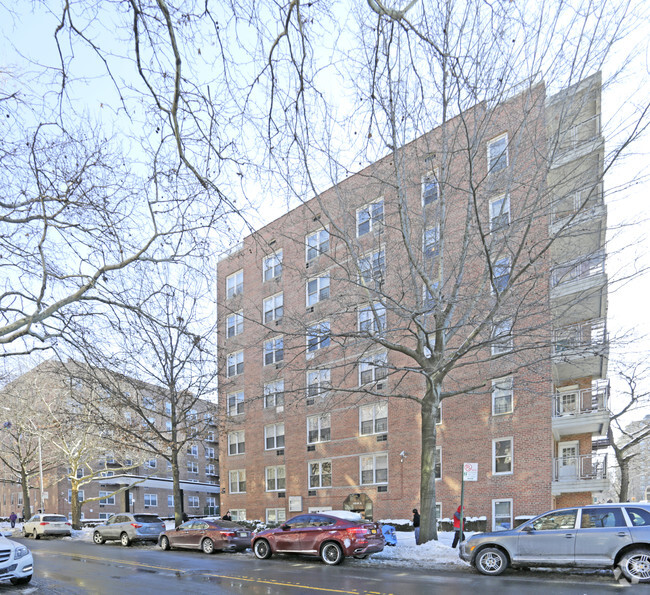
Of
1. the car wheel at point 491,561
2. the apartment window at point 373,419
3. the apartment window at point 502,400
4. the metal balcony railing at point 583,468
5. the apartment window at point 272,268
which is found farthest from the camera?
the apartment window at point 272,268

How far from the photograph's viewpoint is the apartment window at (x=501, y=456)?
2359 cm

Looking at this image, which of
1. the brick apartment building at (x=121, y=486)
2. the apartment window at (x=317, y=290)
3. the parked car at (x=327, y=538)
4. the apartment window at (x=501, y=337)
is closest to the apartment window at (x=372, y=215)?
the apartment window at (x=317, y=290)

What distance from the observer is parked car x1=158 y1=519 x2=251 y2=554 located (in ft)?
64.1

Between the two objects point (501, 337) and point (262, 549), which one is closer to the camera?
point (501, 337)

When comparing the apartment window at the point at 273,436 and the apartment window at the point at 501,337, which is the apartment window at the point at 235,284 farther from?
the apartment window at the point at 501,337

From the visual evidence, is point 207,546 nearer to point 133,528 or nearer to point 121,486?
point 133,528

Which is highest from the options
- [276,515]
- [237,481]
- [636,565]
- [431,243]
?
[431,243]

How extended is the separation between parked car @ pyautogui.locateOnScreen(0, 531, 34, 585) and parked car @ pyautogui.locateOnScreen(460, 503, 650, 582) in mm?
9429

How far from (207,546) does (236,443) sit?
1800 cm

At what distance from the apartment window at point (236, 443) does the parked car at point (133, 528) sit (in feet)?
39.4

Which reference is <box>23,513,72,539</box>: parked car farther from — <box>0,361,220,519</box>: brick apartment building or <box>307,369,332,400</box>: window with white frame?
<box>307,369,332,400</box>: window with white frame

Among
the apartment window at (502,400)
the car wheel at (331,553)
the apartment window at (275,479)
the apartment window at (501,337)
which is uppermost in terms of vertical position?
the apartment window at (501,337)

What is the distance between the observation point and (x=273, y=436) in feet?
115

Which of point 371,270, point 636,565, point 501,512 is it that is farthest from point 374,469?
point 636,565
